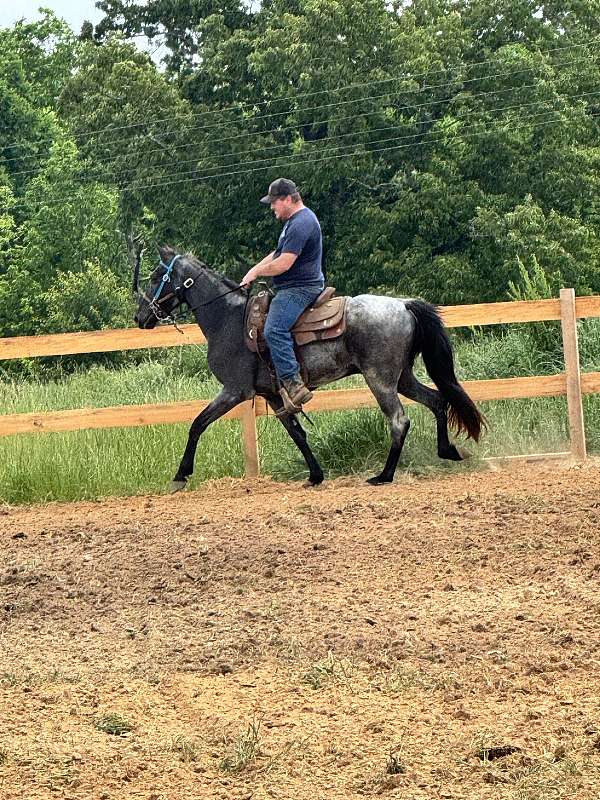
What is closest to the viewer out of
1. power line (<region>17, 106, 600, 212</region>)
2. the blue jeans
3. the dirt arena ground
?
the dirt arena ground

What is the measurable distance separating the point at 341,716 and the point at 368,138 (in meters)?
37.7

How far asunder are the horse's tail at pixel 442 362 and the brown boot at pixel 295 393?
0.96 meters

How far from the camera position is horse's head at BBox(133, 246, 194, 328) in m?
10.7

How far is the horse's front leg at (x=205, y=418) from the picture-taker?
33.2 feet

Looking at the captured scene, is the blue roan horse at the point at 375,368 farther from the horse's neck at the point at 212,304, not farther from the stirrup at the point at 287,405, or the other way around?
the stirrup at the point at 287,405

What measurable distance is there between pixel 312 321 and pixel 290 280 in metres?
0.36

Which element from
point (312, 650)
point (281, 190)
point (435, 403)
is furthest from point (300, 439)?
point (312, 650)

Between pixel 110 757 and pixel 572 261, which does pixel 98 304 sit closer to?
pixel 572 261

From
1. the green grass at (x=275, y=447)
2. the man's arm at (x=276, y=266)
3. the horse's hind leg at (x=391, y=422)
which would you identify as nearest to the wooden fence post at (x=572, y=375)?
the green grass at (x=275, y=447)

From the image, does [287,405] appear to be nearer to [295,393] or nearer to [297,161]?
[295,393]

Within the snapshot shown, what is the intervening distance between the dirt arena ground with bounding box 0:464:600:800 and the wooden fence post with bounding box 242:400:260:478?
70.6 inches

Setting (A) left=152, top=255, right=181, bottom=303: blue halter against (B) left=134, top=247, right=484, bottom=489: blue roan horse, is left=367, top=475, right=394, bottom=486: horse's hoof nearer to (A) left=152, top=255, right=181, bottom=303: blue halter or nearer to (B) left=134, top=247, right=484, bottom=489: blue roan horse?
(B) left=134, top=247, right=484, bottom=489: blue roan horse

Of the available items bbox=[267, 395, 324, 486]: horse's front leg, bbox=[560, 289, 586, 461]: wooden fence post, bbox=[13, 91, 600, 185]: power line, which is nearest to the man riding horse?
bbox=[267, 395, 324, 486]: horse's front leg

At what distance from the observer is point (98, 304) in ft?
127
